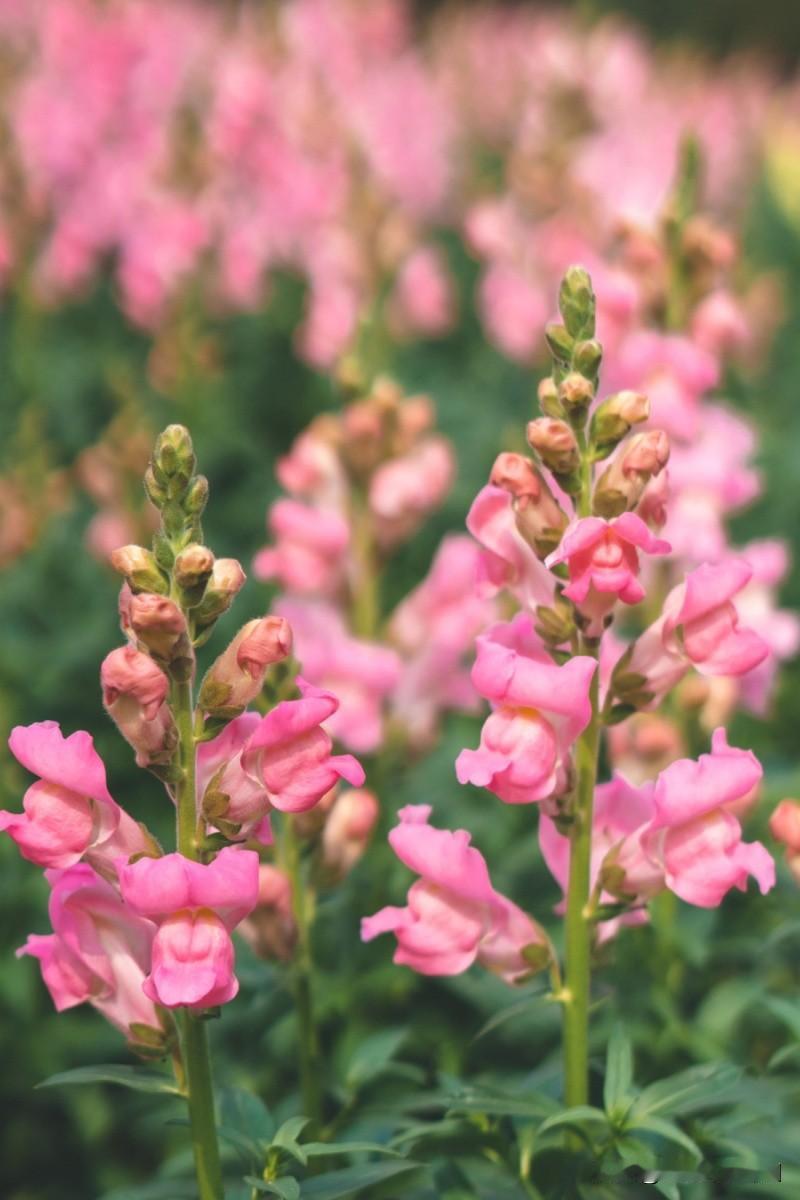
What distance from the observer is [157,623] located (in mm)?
1714

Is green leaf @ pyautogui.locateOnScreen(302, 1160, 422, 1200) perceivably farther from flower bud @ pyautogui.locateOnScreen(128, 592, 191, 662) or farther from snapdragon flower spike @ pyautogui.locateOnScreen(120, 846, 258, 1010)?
flower bud @ pyautogui.locateOnScreen(128, 592, 191, 662)

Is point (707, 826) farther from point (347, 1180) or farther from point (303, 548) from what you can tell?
point (303, 548)

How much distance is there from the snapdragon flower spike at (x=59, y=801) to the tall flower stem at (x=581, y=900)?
592 millimetres

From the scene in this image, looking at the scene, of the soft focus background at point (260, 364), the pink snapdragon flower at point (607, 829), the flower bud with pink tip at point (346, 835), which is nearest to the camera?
the pink snapdragon flower at point (607, 829)

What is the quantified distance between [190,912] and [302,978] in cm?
58

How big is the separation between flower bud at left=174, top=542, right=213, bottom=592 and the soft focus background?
83cm

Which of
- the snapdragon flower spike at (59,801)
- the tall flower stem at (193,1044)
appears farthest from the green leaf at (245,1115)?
the snapdragon flower spike at (59,801)

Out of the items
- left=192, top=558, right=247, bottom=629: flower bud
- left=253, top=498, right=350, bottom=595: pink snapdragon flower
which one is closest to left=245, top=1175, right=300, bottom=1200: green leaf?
left=192, top=558, right=247, bottom=629: flower bud

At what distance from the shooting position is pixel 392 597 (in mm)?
4660

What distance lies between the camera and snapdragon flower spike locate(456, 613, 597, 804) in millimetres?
1839

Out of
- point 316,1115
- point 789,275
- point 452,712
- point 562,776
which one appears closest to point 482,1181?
point 316,1115

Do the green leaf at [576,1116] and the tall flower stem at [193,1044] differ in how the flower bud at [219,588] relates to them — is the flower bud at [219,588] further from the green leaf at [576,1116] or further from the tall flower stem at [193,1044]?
the green leaf at [576,1116]

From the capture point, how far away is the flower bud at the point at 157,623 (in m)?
1.71

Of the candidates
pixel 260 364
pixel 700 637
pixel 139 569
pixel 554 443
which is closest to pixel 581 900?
pixel 700 637
